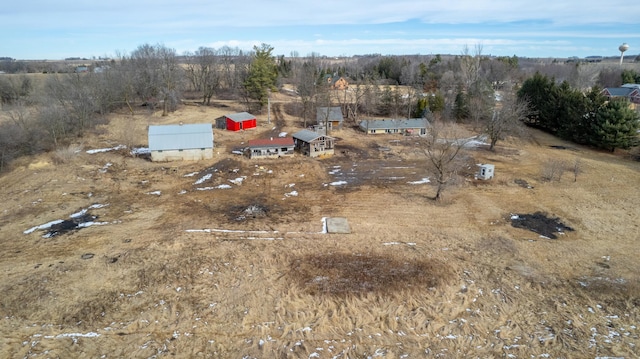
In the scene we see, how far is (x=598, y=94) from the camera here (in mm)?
39031

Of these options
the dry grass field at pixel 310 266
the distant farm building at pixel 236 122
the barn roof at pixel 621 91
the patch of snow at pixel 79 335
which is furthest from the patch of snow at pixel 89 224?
the barn roof at pixel 621 91

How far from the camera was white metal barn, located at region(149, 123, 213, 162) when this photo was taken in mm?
33188

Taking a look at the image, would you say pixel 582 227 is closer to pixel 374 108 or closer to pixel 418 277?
pixel 418 277

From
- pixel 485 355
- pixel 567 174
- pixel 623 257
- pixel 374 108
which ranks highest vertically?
pixel 374 108

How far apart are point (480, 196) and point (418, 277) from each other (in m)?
11.6

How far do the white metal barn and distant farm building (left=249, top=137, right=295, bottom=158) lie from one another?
12.2 ft

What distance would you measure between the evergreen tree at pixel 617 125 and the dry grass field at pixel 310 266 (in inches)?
269

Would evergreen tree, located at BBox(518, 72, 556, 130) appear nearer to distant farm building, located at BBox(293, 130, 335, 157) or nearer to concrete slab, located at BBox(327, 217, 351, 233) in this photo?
distant farm building, located at BBox(293, 130, 335, 157)

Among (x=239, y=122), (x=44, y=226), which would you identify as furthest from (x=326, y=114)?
(x=44, y=226)

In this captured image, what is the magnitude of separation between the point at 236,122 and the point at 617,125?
38215 millimetres

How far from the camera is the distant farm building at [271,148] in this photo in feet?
113

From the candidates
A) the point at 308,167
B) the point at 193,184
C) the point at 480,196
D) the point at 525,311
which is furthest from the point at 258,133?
the point at 525,311

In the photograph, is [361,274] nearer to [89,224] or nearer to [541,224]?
[541,224]

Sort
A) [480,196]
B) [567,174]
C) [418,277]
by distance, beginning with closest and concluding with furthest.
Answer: [418,277] < [480,196] < [567,174]
